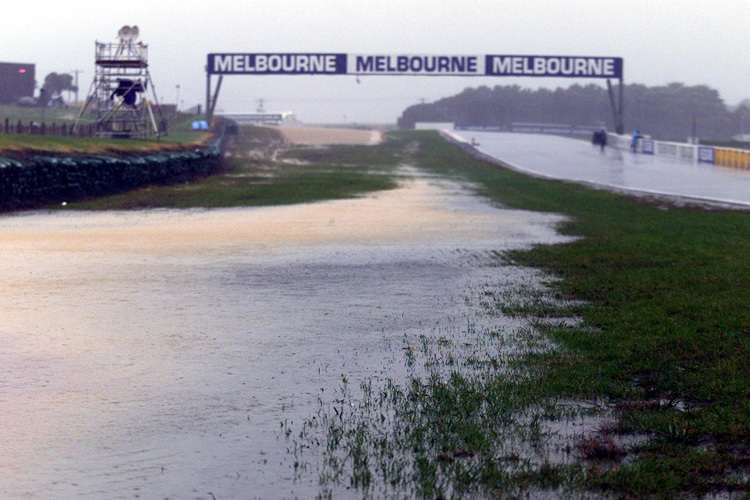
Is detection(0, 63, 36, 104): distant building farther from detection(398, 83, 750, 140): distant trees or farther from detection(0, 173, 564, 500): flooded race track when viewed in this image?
detection(0, 173, 564, 500): flooded race track

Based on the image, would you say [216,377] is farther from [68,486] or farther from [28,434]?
[68,486]

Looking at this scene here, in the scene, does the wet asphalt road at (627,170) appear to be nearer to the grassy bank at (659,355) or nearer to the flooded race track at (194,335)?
the grassy bank at (659,355)

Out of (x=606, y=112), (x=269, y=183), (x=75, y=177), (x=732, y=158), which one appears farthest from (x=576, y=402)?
(x=606, y=112)

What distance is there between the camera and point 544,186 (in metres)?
32.4

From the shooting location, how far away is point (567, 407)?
18.6 feet

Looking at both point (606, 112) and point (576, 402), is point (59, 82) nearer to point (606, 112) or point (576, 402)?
point (606, 112)

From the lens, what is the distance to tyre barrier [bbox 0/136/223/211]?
2052cm

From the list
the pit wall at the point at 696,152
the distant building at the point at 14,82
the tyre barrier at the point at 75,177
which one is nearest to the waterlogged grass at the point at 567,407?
the tyre barrier at the point at 75,177

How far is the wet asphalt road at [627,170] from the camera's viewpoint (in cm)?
3034

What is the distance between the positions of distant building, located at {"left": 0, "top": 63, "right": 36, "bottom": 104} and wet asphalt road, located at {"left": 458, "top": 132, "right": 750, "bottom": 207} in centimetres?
4463

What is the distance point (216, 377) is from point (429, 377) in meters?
1.55

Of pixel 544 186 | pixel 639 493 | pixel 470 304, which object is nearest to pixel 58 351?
pixel 470 304

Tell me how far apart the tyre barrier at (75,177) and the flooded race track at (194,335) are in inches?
136

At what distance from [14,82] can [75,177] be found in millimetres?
68579
